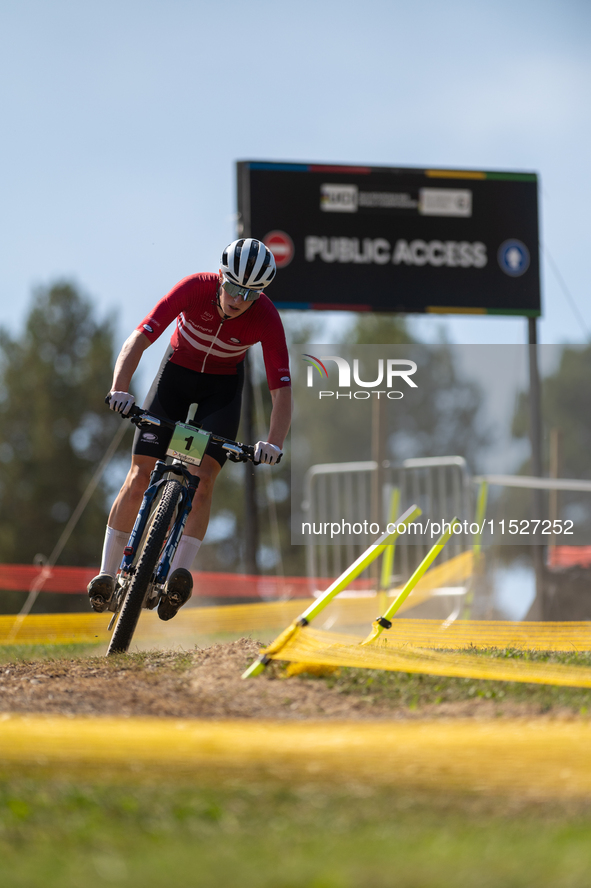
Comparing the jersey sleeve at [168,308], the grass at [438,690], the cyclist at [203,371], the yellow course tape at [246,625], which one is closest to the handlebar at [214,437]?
the cyclist at [203,371]

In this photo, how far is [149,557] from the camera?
493cm

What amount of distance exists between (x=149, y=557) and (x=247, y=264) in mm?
1622

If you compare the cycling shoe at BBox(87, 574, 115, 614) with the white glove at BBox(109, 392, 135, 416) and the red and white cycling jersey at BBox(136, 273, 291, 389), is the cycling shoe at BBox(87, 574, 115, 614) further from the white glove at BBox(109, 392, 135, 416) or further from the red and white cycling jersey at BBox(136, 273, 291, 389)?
the red and white cycling jersey at BBox(136, 273, 291, 389)

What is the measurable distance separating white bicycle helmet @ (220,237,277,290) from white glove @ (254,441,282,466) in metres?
0.87

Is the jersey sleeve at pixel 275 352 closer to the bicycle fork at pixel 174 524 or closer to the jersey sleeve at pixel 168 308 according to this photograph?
the jersey sleeve at pixel 168 308

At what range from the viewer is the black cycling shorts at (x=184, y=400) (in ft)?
17.9

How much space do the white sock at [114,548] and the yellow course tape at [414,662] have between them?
1.38 metres

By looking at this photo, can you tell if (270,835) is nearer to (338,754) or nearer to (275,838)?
(275,838)

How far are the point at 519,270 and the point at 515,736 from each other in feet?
32.9

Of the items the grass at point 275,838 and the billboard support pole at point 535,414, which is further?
the billboard support pole at point 535,414

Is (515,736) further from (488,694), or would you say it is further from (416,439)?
(416,439)

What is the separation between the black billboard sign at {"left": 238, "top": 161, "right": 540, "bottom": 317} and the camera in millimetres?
11734

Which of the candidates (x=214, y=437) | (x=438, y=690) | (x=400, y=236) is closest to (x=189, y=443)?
(x=214, y=437)

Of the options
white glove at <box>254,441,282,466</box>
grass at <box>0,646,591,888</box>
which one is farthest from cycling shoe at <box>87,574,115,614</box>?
grass at <box>0,646,591,888</box>
